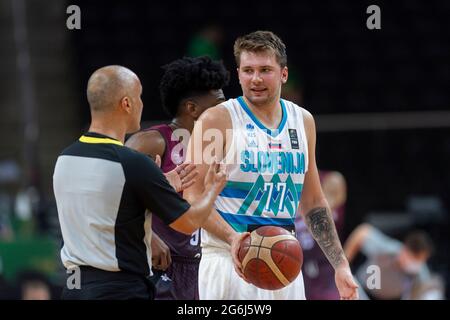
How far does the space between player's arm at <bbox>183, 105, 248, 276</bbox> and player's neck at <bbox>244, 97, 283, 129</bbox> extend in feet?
0.63

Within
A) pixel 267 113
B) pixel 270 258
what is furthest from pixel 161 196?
pixel 267 113

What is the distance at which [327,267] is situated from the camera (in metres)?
10.9

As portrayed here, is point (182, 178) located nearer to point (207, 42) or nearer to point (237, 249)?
point (237, 249)

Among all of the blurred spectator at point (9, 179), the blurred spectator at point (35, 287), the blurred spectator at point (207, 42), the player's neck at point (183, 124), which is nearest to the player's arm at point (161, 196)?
the player's neck at point (183, 124)

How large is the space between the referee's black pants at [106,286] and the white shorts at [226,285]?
3.71 ft

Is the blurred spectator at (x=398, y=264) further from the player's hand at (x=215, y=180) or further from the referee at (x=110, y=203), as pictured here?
the referee at (x=110, y=203)

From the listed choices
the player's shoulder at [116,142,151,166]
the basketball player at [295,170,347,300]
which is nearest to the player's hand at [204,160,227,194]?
the player's shoulder at [116,142,151,166]

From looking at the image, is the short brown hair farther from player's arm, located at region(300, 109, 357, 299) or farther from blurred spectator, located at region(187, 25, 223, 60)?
blurred spectator, located at region(187, 25, 223, 60)

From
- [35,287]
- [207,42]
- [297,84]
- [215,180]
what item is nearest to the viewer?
[215,180]

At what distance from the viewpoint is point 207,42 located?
1529cm

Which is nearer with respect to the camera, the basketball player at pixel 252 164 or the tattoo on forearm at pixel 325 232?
the basketball player at pixel 252 164

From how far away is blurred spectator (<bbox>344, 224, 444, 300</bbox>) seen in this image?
1138 cm

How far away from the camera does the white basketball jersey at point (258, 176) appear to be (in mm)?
6348

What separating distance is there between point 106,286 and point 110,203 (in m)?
0.44
